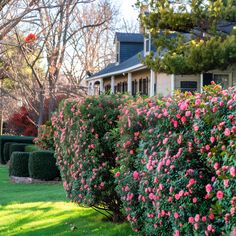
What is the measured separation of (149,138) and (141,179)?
415 millimetres

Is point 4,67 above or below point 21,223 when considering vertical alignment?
above

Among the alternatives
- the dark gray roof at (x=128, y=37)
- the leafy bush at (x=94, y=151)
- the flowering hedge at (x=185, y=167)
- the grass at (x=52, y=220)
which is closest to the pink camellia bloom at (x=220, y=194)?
the flowering hedge at (x=185, y=167)

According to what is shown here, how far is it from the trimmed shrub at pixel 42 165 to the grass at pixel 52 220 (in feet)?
18.4

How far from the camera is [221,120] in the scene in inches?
134

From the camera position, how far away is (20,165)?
54.7 feet

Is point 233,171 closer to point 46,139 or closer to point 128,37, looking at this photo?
point 46,139

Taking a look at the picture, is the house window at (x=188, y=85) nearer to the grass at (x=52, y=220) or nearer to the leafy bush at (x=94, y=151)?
the grass at (x=52, y=220)

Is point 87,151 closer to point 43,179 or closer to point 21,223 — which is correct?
point 21,223

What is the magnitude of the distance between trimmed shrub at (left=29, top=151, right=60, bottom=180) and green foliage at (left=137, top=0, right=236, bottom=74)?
14.6ft

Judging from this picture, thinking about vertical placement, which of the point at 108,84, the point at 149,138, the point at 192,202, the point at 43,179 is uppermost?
the point at 108,84

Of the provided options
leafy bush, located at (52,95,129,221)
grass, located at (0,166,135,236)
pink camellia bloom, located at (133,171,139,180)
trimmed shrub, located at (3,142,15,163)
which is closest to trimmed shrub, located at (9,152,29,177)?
grass, located at (0,166,135,236)

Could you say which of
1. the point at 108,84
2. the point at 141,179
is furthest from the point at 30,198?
the point at 108,84

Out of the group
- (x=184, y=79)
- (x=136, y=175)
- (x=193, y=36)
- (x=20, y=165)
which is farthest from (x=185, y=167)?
(x=184, y=79)

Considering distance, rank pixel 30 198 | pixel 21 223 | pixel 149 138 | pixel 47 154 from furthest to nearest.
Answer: pixel 47 154, pixel 30 198, pixel 21 223, pixel 149 138
